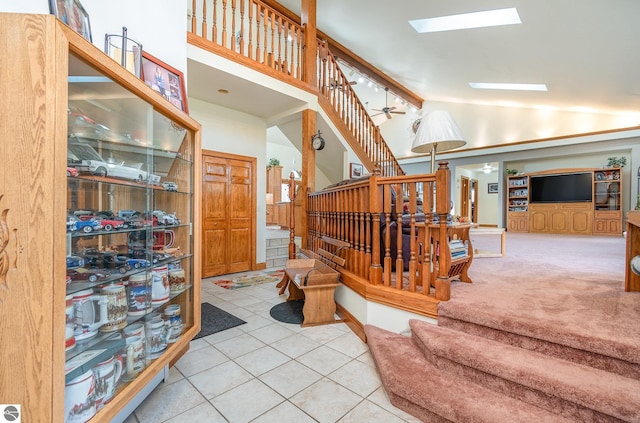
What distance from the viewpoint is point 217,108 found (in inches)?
173

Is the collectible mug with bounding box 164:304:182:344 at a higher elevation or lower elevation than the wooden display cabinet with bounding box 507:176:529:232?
lower

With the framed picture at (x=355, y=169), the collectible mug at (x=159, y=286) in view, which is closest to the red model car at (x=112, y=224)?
the collectible mug at (x=159, y=286)

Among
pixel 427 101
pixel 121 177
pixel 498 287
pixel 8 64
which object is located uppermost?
pixel 427 101

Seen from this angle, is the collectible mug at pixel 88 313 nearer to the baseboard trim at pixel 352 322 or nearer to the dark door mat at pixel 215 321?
the dark door mat at pixel 215 321

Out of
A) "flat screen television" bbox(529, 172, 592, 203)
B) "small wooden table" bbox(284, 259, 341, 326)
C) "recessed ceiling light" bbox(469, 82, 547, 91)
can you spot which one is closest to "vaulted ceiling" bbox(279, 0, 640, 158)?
"recessed ceiling light" bbox(469, 82, 547, 91)

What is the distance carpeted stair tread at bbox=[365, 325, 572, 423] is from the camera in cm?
127

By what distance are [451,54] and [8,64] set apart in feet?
20.6

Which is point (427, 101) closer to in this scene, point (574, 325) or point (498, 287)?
point (498, 287)

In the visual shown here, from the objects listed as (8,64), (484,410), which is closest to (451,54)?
(484,410)

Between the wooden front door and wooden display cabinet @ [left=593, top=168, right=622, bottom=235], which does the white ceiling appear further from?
wooden display cabinet @ [left=593, top=168, right=622, bottom=235]

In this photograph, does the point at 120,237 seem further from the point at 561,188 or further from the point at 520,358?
the point at 561,188

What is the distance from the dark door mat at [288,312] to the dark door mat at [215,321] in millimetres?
355

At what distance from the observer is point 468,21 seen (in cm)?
423

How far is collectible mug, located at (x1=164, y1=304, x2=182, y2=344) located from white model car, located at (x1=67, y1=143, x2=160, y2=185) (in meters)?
0.79
